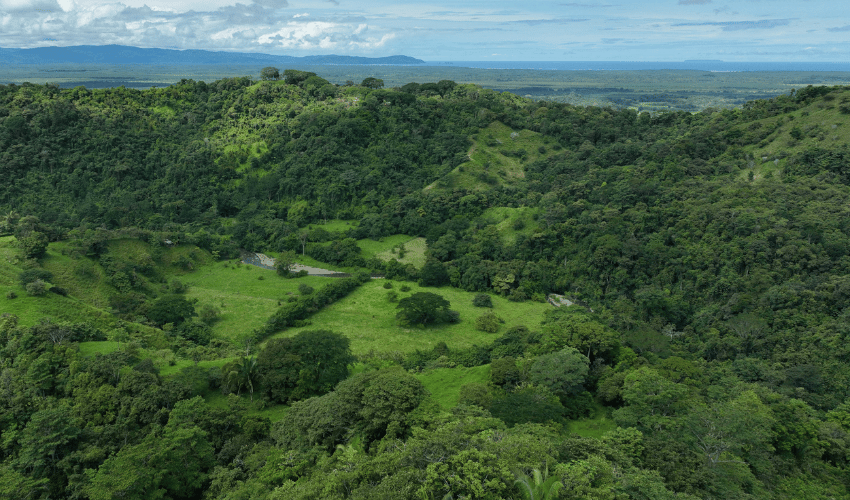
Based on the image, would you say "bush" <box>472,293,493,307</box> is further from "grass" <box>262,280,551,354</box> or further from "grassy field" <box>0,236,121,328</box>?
"grassy field" <box>0,236,121,328</box>

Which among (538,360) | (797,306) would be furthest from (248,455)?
(797,306)

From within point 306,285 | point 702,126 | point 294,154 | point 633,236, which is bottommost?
point 306,285

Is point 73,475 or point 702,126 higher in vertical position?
point 702,126

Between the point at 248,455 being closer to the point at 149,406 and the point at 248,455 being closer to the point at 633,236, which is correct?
the point at 149,406

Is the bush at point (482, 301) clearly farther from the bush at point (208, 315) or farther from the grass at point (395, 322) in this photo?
the bush at point (208, 315)

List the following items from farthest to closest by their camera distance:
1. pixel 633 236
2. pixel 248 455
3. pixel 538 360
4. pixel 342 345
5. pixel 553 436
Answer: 1. pixel 633 236
2. pixel 342 345
3. pixel 538 360
4. pixel 248 455
5. pixel 553 436

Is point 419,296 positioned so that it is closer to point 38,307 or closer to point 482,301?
point 482,301
